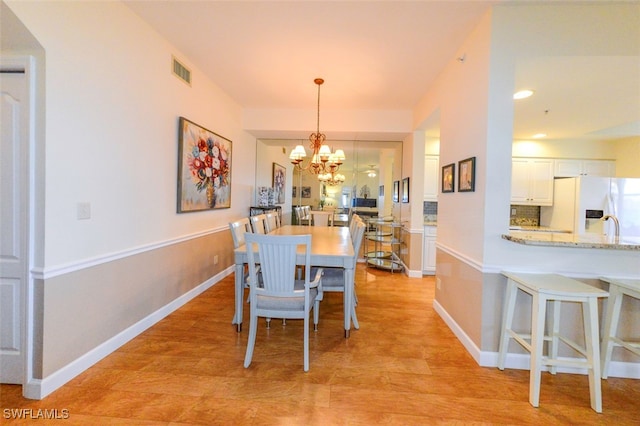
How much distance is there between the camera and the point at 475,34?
92.5 inches

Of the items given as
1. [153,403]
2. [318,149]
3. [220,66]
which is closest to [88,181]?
[153,403]

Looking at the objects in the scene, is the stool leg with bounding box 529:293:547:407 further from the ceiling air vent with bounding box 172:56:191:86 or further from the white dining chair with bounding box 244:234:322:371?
the ceiling air vent with bounding box 172:56:191:86

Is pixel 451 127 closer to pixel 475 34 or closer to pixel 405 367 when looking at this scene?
pixel 475 34

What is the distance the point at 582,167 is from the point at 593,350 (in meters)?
4.30

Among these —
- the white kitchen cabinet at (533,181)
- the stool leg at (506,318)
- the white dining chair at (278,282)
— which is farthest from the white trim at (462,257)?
the white kitchen cabinet at (533,181)

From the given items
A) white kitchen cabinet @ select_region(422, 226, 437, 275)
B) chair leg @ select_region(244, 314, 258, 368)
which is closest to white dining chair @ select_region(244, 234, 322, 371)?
chair leg @ select_region(244, 314, 258, 368)

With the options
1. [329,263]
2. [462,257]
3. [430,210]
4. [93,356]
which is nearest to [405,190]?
[430,210]

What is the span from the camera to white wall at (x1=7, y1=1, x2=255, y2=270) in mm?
1732

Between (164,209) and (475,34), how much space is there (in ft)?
10.6

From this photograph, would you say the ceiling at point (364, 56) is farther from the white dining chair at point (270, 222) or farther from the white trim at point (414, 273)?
the white trim at point (414, 273)

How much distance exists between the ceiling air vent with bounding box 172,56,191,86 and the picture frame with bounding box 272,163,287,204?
11.4 feet

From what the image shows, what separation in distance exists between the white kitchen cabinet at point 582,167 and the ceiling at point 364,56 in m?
0.71

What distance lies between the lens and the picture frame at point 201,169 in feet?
9.95

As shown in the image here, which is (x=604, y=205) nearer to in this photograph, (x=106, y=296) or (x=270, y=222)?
(x=270, y=222)
